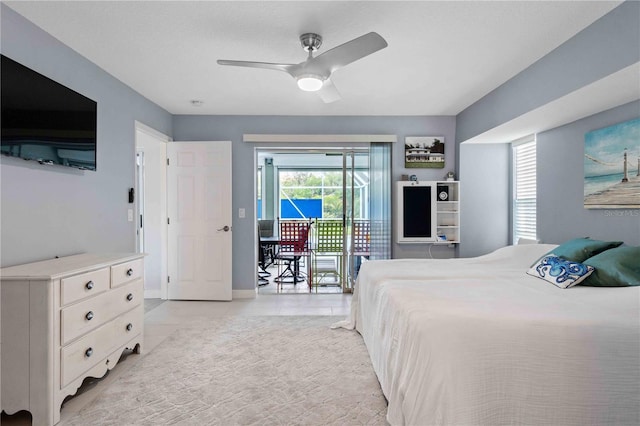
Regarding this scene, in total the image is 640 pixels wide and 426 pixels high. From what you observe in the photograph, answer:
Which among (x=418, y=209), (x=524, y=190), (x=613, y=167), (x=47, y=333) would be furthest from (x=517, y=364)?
(x=524, y=190)

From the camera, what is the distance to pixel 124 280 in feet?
7.95

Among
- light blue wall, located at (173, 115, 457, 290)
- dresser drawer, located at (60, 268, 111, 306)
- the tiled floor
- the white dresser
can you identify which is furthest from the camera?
light blue wall, located at (173, 115, 457, 290)

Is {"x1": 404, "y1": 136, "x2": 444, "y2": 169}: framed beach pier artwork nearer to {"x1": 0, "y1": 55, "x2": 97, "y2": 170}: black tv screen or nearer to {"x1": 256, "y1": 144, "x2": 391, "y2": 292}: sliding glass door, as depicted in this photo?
{"x1": 256, "y1": 144, "x2": 391, "y2": 292}: sliding glass door

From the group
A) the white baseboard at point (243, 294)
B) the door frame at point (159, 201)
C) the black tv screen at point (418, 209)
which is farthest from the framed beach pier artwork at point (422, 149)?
the door frame at point (159, 201)

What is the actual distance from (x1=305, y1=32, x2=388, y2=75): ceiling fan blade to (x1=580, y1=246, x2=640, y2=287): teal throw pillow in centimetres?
205

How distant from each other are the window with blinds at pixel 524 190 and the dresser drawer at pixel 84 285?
418cm

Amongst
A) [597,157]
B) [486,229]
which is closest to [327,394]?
[597,157]

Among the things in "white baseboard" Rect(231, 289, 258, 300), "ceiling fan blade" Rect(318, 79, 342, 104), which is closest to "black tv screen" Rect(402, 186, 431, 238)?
"ceiling fan blade" Rect(318, 79, 342, 104)

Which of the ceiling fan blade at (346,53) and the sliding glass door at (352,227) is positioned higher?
the ceiling fan blade at (346,53)

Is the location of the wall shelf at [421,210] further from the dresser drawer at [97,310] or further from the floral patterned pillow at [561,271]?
the dresser drawer at [97,310]

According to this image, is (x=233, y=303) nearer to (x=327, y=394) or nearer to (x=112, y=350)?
(x=112, y=350)

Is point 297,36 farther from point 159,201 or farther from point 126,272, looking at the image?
point 159,201

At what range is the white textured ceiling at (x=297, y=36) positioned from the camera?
200cm

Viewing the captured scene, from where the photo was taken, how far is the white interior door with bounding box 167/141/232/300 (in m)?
4.25
